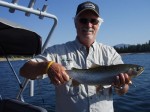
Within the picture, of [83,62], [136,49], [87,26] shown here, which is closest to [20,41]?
[83,62]

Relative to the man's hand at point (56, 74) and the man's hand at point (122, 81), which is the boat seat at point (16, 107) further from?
the man's hand at point (122, 81)

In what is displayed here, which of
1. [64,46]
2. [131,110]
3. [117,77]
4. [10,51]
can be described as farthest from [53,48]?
[131,110]

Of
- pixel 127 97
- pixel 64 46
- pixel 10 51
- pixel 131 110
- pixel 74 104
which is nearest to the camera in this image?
pixel 74 104

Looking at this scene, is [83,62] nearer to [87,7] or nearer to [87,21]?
[87,21]

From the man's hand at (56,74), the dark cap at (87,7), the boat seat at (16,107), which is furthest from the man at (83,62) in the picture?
the boat seat at (16,107)

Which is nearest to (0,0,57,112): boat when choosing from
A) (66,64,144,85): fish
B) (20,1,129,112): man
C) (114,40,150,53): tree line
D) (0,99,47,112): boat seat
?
(0,99,47,112): boat seat

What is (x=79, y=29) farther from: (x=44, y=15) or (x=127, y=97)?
(x=127, y=97)
